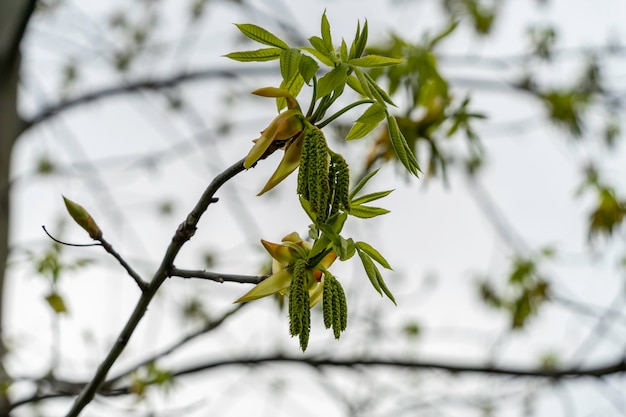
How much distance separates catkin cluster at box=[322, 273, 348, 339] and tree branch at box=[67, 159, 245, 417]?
8.8 inches

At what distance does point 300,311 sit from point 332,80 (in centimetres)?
34

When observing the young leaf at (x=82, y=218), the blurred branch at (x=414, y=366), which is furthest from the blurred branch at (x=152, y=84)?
the young leaf at (x=82, y=218)

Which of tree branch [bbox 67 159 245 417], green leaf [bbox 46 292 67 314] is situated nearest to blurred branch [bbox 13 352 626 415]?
green leaf [bbox 46 292 67 314]

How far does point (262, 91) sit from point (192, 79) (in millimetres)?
3281

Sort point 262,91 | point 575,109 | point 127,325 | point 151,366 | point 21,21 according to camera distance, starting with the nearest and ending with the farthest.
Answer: point 262,91, point 127,325, point 151,366, point 21,21, point 575,109

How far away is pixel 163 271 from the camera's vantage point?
1.13 m

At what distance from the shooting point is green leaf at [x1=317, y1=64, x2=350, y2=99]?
1.01 metres

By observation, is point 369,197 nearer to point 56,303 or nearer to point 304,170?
point 304,170

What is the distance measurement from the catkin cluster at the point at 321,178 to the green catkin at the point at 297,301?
0.11 m

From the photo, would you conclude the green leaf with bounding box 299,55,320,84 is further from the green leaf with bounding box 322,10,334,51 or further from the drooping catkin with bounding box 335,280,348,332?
the drooping catkin with bounding box 335,280,348,332

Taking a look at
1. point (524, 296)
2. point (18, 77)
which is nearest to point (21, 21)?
point (18, 77)

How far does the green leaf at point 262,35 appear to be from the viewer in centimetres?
105

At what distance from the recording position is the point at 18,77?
363 centimetres

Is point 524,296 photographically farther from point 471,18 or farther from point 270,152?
point 270,152
